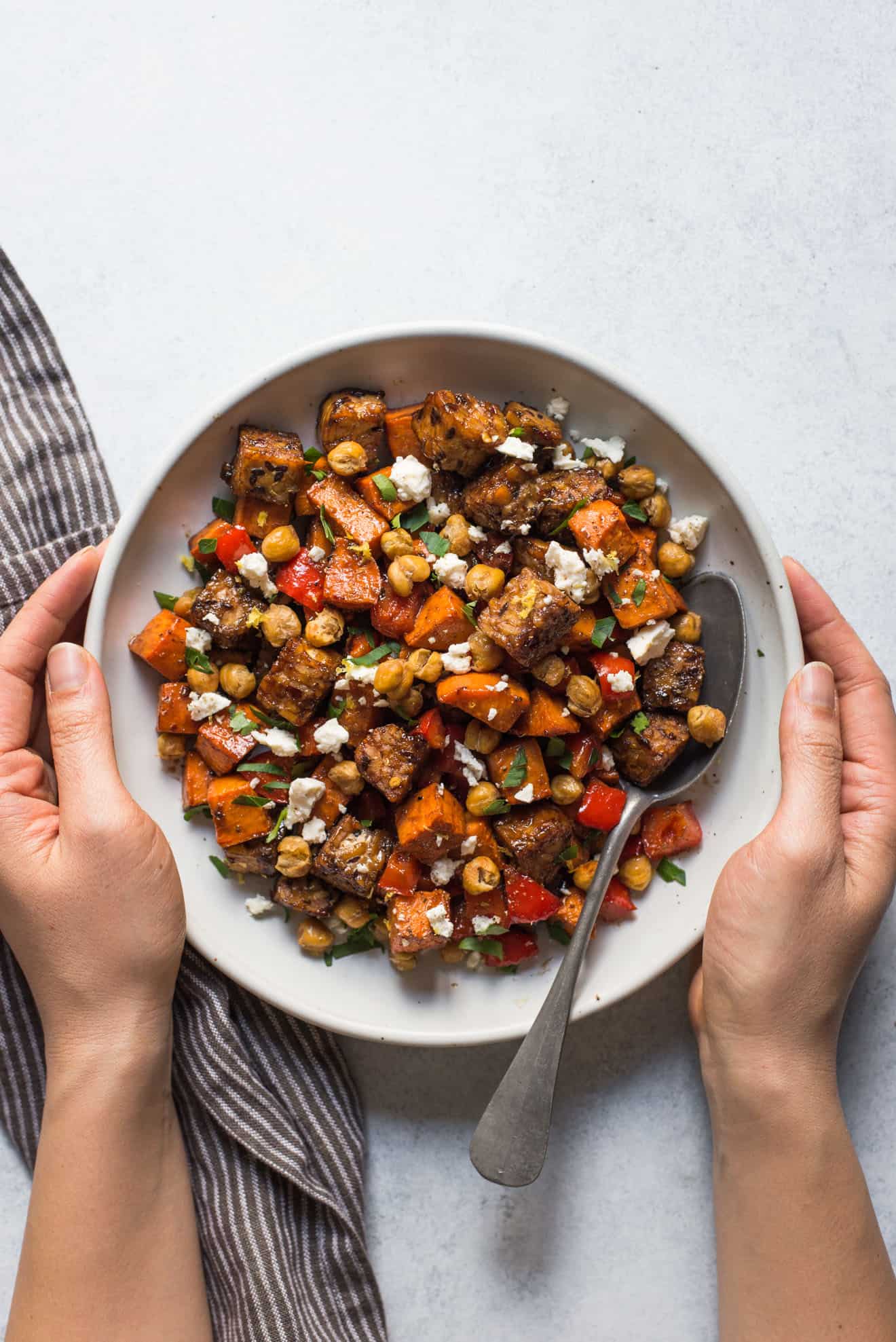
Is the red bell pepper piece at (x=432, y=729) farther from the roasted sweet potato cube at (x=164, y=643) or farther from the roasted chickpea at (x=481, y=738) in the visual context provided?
the roasted sweet potato cube at (x=164, y=643)

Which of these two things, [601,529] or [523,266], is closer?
[601,529]

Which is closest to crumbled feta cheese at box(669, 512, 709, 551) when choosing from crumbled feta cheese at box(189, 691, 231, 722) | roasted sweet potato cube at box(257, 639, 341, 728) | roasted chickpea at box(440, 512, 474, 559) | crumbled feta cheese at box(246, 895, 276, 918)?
roasted chickpea at box(440, 512, 474, 559)

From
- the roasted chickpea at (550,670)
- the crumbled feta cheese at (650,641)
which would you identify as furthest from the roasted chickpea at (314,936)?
the crumbled feta cheese at (650,641)

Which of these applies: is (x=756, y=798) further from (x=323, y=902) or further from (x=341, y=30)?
(x=341, y=30)

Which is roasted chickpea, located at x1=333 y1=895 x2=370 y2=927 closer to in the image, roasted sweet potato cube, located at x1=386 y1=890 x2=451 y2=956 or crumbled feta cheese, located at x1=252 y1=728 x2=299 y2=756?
roasted sweet potato cube, located at x1=386 y1=890 x2=451 y2=956

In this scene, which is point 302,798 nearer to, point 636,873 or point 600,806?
point 600,806

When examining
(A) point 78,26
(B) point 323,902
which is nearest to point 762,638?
(B) point 323,902

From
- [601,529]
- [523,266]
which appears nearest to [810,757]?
[601,529]
